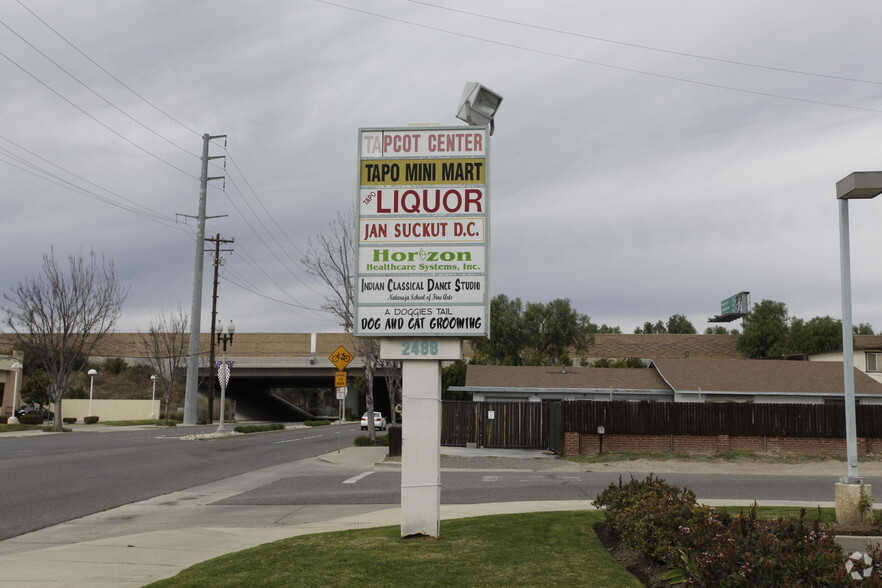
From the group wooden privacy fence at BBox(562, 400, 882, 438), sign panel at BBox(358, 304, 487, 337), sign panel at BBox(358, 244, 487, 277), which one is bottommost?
wooden privacy fence at BBox(562, 400, 882, 438)

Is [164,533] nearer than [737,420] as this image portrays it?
Yes

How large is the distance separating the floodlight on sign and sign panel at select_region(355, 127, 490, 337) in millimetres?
259

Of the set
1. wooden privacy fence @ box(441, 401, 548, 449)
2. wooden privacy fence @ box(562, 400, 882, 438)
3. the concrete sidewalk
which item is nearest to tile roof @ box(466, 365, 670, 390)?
wooden privacy fence @ box(441, 401, 548, 449)

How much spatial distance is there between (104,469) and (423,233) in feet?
53.1

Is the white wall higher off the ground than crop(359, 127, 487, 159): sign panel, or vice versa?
crop(359, 127, 487, 159): sign panel

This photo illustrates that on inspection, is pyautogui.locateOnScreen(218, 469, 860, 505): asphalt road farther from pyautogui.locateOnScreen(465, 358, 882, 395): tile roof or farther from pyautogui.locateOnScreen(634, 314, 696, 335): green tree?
pyautogui.locateOnScreen(634, 314, 696, 335): green tree

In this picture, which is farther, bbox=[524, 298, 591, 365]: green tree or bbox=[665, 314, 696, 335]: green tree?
bbox=[665, 314, 696, 335]: green tree

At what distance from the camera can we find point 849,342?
11727 mm

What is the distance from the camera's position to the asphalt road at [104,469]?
14.9 metres

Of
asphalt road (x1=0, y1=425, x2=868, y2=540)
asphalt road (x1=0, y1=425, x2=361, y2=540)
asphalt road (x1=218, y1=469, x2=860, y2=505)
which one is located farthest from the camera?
asphalt road (x1=218, y1=469, x2=860, y2=505)

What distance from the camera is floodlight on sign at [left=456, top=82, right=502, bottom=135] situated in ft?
32.2

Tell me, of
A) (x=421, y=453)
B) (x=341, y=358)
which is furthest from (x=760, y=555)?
(x=341, y=358)

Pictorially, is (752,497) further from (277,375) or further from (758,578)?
(277,375)

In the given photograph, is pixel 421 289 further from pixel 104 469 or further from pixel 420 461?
pixel 104 469
